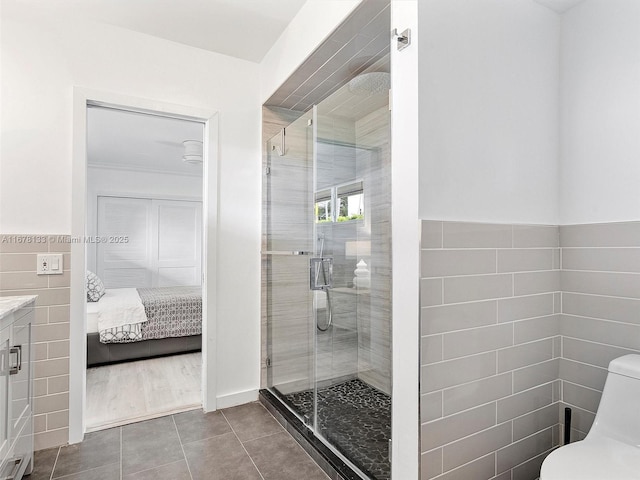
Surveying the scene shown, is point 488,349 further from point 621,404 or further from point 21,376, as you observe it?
point 21,376

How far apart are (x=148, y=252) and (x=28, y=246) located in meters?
4.11

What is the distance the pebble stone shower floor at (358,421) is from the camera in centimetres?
171

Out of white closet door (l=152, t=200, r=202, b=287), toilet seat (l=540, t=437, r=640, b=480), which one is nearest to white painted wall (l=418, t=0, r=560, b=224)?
toilet seat (l=540, t=437, r=640, b=480)

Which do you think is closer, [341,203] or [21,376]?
[21,376]

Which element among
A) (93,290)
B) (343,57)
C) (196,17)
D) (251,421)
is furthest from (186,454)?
(93,290)

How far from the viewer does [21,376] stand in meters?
1.77

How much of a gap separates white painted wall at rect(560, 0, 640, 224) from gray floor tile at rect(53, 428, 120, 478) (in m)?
2.69

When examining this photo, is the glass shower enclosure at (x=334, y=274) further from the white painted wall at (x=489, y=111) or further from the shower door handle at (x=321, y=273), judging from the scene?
the white painted wall at (x=489, y=111)

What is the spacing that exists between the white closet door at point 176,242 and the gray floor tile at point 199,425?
3.99 meters

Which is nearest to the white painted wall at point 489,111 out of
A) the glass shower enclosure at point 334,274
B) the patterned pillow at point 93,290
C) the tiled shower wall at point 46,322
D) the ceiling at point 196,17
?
the glass shower enclosure at point 334,274

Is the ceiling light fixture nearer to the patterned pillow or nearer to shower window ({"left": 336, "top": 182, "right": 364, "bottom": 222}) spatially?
the patterned pillow

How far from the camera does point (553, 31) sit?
1794mm

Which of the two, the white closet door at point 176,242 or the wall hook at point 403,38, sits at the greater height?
the wall hook at point 403,38

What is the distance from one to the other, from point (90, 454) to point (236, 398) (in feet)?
3.04
